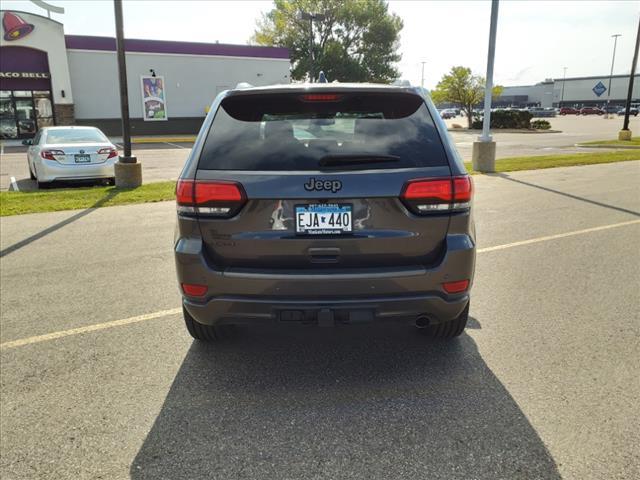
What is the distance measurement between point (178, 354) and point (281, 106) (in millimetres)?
1885

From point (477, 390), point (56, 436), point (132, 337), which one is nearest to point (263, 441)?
point (56, 436)

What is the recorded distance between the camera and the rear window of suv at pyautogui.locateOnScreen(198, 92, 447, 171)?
3.01m

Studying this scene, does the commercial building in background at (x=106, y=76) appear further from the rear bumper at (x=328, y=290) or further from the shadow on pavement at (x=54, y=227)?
the rear bumper at (x=328, y=290)

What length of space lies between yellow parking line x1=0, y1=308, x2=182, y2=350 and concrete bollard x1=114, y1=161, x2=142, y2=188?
8213 millimetres

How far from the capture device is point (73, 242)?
7.11m

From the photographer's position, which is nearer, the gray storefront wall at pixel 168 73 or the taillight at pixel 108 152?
the taillight at pixel 108 152

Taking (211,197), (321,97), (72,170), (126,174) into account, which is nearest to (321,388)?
(211,197)

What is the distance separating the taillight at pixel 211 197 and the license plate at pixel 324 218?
1.15 ft

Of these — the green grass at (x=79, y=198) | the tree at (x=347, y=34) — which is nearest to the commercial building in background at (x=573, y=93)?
the tree at (x=347, y=34)

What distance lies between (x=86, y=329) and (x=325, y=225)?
2.40 metres

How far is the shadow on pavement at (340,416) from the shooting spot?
8.15 ft

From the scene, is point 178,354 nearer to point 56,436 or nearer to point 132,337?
point 132,337

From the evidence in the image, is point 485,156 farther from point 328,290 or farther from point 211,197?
point 211,197

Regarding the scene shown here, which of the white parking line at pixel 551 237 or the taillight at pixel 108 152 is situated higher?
the taillight at pixel 108 152
